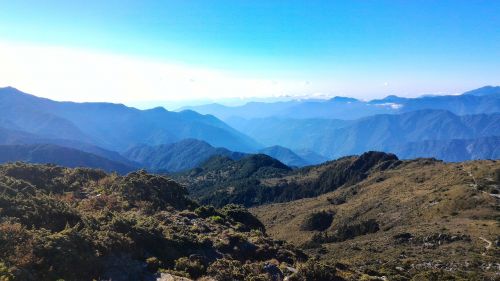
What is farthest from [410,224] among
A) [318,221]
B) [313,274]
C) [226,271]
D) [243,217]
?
[226,271]

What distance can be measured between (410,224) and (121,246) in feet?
219

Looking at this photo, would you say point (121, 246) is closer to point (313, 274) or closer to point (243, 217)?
point (313, 274)

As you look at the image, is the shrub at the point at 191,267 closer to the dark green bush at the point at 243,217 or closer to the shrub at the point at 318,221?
the dark green bush at the point at 243,217

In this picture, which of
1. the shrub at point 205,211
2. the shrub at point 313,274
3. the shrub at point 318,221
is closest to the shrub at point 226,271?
the shrub at point 313,274

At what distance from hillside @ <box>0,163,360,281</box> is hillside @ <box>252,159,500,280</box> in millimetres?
8238

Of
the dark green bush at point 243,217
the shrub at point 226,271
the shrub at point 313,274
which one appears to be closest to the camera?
the shrub at point 226,271

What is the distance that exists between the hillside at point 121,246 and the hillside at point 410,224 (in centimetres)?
824

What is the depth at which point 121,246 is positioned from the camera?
2050 cm

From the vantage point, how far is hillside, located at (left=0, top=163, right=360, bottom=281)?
55.9 ft

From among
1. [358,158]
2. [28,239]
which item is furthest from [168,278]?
[358,158]

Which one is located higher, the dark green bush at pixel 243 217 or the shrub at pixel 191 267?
the shrub at pixel 191 267

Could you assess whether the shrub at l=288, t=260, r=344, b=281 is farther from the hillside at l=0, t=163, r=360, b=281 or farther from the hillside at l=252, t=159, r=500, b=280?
the hillside at l=252, t=159, r=500, b=280

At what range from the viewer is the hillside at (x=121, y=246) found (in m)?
17.0

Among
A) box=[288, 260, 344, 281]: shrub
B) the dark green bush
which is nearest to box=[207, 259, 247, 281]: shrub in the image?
box=[288, 260, 344, 281]: shrub
